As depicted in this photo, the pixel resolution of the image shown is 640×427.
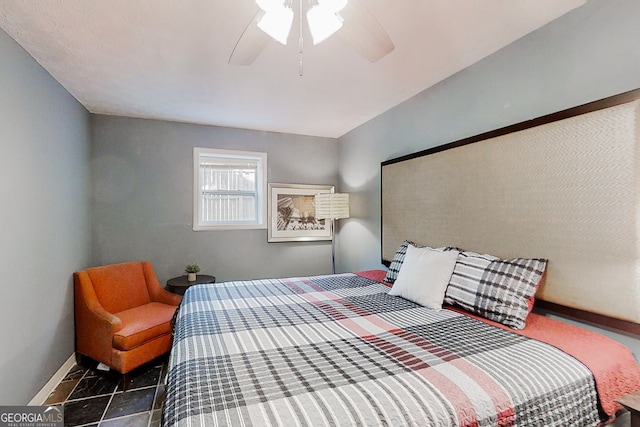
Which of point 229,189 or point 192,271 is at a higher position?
point 229,189

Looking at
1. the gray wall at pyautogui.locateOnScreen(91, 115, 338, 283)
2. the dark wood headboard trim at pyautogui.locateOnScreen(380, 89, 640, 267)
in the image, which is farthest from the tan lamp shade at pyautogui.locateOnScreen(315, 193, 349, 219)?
the dark wood headboard trim at pyautogui.locateOnScreen(380, 89, 640, 267)

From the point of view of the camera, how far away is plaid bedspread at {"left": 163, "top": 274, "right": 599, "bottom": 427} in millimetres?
943

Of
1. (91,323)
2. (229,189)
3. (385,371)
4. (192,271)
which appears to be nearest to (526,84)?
(385,371)

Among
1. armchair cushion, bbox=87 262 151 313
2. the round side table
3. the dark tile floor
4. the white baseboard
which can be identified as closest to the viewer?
the dark tile floor

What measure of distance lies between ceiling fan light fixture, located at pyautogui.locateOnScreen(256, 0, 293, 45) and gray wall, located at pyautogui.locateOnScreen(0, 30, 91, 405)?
65.9 inches

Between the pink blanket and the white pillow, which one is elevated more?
the white pillow

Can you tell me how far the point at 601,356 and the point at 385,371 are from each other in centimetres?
101

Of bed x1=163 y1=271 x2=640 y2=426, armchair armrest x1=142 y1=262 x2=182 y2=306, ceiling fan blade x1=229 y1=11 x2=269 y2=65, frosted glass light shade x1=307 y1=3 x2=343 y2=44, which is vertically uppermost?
ceiling fan blade x1=229 y1=11 x2=269 y2=65

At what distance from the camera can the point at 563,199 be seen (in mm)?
1709

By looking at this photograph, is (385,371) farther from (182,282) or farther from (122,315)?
(182,282)

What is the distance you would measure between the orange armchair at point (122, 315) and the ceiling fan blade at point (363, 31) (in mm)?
2597

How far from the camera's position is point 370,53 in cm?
158

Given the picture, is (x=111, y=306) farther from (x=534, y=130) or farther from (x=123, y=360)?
(x=534, y=130)

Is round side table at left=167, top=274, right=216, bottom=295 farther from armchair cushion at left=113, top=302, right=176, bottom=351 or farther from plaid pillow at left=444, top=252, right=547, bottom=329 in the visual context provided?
plaid pillow at left=444, top=252, right=547, bottom=329
